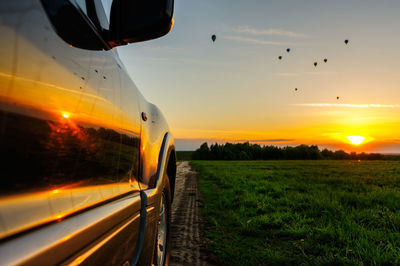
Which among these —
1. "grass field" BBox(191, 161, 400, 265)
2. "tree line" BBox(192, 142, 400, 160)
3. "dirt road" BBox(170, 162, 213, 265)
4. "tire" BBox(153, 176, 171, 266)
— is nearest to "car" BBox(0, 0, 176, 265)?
"tire" BBox(153, 176, 171, 266)

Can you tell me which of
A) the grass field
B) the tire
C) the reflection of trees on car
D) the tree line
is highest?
the tree line

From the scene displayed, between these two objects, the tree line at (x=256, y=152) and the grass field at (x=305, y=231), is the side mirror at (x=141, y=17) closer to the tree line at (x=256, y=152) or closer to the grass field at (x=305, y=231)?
the grass field at (x=305, y=231)

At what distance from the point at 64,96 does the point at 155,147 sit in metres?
1.30

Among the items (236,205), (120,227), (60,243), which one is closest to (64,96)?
(60,243)

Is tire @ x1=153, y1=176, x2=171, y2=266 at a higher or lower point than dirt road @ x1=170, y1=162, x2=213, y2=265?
higher

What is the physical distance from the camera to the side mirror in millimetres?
1228

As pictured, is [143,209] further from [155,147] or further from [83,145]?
[83,145]

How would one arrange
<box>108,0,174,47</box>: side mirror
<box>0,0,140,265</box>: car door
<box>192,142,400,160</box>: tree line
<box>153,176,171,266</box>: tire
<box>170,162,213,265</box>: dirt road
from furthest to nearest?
<box>192,142,400,160</box>: tree line
<box>170,162,213,265</box>: dirt road
<box>153,176,171,266</box>: tire
<box>108,0,174,47</box>: side mirror
<box>0,0,140,265</box>: car door

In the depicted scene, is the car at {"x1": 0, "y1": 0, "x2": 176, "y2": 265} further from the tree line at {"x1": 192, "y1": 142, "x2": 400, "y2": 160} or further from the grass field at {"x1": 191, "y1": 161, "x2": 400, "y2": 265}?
the tree line at {"x1": 192, "y1": 142, "x2": 400, "y2": 160}

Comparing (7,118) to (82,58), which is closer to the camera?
(7,118)

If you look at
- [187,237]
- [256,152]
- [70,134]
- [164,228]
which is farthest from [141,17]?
[256,152]

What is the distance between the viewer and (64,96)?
3.05 feet

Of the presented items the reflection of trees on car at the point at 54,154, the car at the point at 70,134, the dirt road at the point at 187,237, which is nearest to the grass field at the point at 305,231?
the dirt road at the point at 187,237

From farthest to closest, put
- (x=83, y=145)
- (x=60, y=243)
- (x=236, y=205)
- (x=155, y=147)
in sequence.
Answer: (x=236, y=205) → (x=155, y=147) → (x=83, y=145) → (x=60, y=243)
